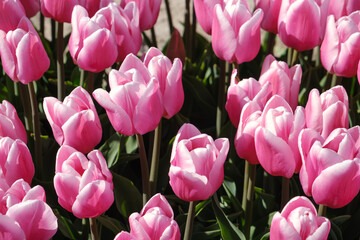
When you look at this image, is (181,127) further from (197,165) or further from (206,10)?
(206,10)

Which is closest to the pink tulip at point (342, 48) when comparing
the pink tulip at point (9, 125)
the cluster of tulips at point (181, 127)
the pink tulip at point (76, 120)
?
the cluster of tulips at point (181, 127)

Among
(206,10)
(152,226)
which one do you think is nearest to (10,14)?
(206,10)

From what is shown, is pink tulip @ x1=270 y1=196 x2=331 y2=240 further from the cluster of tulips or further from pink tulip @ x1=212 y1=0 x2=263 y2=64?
pink tulip @ x1=212 y1=0 x2=263 y2=64

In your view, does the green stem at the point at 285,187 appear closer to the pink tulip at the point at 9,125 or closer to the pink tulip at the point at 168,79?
the pink tulip at the point at 168,79

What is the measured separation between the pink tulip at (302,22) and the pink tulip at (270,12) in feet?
Result: 0.16

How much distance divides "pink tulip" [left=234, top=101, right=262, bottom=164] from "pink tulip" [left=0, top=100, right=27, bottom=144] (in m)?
0.40

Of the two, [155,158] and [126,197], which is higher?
[155,158]

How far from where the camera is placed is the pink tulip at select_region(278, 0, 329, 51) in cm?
134

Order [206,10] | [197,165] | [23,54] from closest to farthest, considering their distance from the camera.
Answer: [197,165]
[23,54]
[206,10]

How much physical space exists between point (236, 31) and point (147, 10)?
0.27 metres

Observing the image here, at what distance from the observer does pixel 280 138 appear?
979 mm

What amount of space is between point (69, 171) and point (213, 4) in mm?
604

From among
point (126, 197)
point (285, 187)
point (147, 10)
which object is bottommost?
point (126, 197)

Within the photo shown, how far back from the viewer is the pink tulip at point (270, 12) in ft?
4.77
